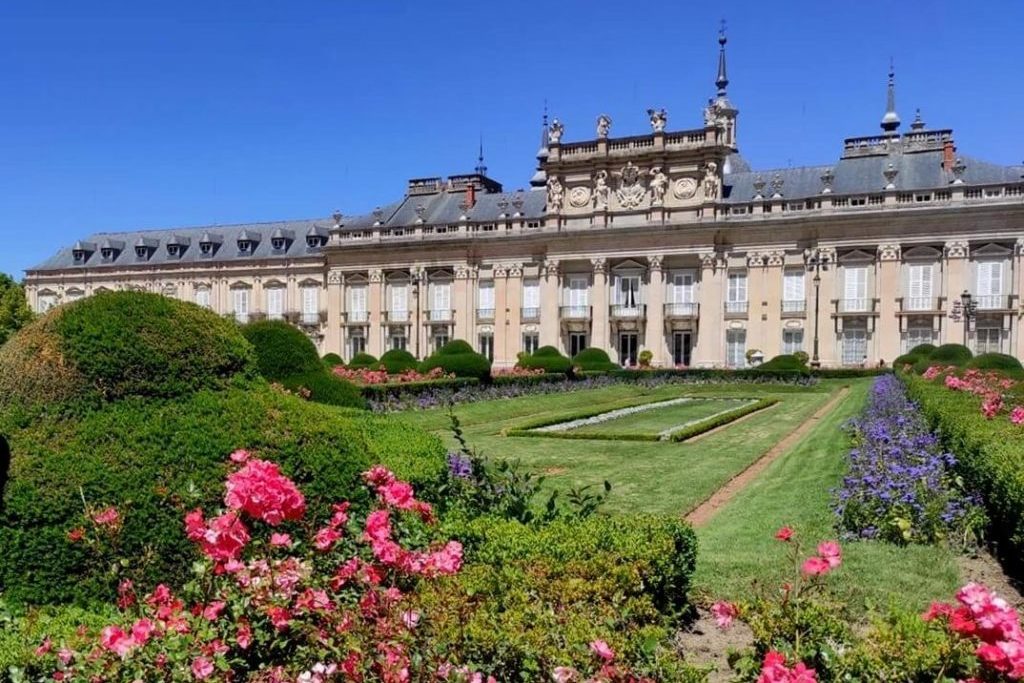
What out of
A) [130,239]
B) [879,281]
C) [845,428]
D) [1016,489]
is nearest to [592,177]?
[879,281]

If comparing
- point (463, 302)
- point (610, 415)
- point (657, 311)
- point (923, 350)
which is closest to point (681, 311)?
point (657, 311)

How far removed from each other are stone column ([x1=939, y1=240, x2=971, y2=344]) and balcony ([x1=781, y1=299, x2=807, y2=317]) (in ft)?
20.7

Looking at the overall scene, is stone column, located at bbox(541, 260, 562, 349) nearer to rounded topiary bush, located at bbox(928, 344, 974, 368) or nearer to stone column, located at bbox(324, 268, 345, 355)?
stone column, located at bbox(324, 268, 345, 355)

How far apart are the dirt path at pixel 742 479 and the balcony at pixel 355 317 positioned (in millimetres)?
34741

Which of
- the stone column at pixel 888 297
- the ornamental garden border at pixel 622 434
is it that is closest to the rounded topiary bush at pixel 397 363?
the ornamental garden border at pixel 622 434

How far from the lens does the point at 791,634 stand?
3.67m

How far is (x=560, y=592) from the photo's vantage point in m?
4.20

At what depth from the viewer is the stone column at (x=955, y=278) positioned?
3728 cm

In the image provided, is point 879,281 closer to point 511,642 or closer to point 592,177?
point 592,177

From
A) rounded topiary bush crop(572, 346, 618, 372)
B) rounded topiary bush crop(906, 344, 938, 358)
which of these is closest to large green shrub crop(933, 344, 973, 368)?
rounded topiary bush crop(906, 344, 938, 358)

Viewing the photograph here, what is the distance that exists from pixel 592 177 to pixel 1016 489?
40.3 meters

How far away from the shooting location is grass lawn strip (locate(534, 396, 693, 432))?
18.0 metres

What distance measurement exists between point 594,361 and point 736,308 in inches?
335

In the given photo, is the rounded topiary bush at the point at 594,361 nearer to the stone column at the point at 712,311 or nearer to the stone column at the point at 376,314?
the stone column at the point at 712,311
